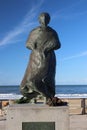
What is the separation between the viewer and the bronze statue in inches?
380

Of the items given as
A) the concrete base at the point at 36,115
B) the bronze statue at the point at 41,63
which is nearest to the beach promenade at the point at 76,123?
the bronze statue at the point at 41,63

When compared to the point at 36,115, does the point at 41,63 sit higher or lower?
higher

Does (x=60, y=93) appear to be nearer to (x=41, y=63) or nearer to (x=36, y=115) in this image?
(x=41, y=63)

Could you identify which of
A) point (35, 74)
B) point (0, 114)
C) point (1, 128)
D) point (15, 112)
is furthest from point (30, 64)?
point (0, 114)

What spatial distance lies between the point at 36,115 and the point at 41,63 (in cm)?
118

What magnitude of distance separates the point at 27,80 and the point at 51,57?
0.72 m

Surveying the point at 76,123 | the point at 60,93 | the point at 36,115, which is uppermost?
the point at 60,93

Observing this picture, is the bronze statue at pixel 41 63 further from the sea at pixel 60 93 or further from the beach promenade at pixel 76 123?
the sea at pixel 60 93

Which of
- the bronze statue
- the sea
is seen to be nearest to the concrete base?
the bronze statue

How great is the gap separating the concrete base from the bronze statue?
51 centimetres

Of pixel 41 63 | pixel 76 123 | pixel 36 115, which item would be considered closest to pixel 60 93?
pixel 76 123

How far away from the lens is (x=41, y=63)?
973 cm

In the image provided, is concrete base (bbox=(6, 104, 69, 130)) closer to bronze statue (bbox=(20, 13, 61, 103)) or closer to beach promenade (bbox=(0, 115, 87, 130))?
bronze statue (bbox=(20, 13, 61, 103))

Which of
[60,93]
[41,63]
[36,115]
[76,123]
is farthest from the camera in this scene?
[60,93]
